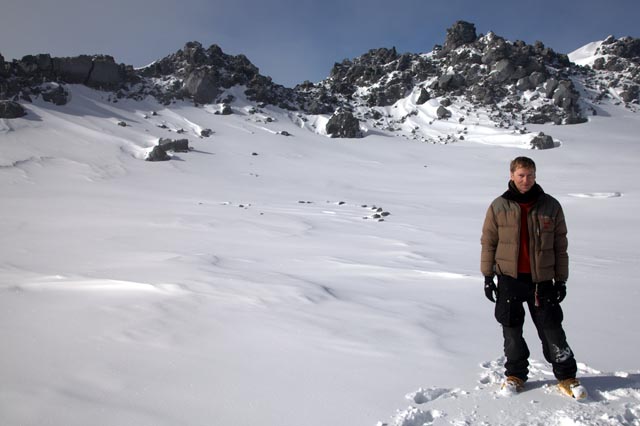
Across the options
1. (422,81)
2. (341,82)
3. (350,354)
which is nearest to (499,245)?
(350,354)

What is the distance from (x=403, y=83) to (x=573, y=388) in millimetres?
60722

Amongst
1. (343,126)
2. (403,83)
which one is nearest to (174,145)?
(343,126)

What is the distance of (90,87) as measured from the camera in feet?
133

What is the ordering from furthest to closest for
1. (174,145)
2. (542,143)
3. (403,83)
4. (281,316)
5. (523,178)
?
(403,83) → (542,143) → (174,145) → (281,316) → (523,178)

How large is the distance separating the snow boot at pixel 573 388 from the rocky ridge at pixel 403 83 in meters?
39.7

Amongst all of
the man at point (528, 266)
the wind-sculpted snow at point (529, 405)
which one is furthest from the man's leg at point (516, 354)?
the wind-sculpted snow at point (529, 405)

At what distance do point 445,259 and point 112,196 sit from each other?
14.3m

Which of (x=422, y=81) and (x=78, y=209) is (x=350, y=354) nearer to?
(x=78, y=209)

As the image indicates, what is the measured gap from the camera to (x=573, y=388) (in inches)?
101

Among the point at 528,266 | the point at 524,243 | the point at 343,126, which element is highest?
the point at 343,126

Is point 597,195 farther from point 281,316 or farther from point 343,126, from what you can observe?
point 343,126

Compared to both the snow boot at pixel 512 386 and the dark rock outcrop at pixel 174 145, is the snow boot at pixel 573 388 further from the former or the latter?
the dark rock outcrop at pixel 174 145

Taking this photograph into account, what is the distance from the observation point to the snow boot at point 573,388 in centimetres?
253

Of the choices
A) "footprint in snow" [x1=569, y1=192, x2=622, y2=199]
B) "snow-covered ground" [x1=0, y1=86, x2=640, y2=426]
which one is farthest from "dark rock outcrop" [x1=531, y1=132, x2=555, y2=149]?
"snow-covered ground" [x1=0, y1=86, x2=640, y2=426]
